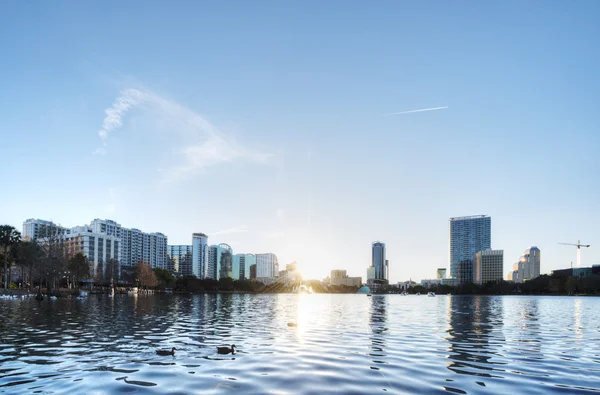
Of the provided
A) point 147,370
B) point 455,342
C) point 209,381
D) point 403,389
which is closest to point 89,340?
point 147,370

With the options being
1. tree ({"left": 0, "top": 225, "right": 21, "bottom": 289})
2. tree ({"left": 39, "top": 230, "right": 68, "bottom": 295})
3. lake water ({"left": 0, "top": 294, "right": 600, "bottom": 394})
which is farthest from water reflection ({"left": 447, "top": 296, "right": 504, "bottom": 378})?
tree ({"left": 0, "top": 225, "right": 21, "bottom": 289})

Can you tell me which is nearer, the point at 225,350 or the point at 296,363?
the point at 296,363

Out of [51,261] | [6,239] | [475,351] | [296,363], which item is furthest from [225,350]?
[6,239]

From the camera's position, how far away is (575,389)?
19.6 meters

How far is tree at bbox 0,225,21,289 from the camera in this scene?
135500mm

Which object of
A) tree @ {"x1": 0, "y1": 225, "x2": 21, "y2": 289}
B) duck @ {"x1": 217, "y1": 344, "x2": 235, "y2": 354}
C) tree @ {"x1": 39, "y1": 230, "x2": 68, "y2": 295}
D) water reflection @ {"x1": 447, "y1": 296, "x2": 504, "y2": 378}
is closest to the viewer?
water reflection @ {"x1": 447, "y1": 296, "x2": 504, "y2": 378}

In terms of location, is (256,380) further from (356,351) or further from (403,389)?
(356,351)

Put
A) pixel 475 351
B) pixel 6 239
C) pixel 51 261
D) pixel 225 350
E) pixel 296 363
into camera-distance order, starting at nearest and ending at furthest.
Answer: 1. pixel 296 363
2. pixel 225 350
3. pixel 475 351
4. pixel 51 261
5. pixel 6 239

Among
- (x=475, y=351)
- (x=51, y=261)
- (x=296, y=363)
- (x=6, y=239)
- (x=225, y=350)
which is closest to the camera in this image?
(x=296, y=363)

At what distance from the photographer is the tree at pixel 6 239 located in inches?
5335

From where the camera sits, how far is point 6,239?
13662cm

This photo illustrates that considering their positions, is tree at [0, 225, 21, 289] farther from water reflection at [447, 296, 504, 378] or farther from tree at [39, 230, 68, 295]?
water reflection at [447, 296, 504, 378]

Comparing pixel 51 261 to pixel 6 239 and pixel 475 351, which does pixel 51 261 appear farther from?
pixel 475 351

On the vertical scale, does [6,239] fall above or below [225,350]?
above
